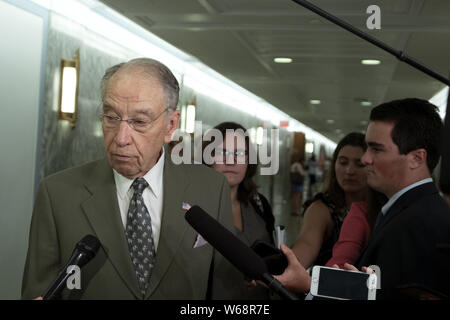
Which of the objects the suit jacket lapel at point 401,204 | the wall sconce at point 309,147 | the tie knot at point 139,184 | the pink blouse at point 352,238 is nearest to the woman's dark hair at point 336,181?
the pink blouse at point 352,238

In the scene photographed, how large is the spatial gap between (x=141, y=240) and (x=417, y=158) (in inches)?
39.4

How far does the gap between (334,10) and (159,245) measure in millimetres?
3507

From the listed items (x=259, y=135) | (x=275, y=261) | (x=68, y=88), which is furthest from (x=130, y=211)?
(x=259, y=135)

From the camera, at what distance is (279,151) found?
18156 millimetres

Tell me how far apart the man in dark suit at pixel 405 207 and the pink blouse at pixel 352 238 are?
1.51 feet

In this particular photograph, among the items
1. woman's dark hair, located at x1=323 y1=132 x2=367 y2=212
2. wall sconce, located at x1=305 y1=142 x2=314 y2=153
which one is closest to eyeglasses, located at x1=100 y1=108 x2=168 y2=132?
woman's dark hair, located at x1=323 y1=132 x2=367 y2=212

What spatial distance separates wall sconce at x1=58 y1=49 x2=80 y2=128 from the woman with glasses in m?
2.43

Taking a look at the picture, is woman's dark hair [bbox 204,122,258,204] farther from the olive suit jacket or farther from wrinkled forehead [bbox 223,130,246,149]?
the olive suit jacket

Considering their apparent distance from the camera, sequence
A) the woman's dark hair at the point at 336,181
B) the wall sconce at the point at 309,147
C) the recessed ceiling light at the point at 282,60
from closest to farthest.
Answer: the woman's dark hair at the point at 336,181, the recessed ceiling light at the point at 282,60, the wall sconce at the point at 309,147

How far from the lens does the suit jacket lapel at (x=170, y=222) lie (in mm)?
1509

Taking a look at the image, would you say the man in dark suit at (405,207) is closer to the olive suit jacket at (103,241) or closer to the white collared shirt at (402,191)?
the white collared shirt at (402,191)

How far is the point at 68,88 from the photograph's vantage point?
5.41 metres

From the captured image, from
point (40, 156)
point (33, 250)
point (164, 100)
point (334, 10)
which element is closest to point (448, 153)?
point (164, 100)

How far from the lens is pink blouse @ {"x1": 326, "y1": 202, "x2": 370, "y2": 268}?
2.31 metres
